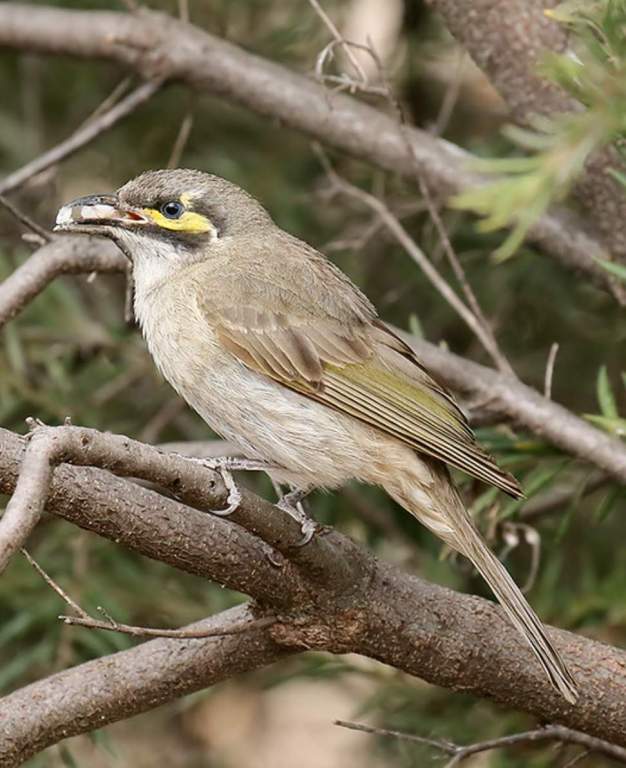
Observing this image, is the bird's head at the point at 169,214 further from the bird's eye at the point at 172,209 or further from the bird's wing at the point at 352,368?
the bird's wing at the point at 352,368

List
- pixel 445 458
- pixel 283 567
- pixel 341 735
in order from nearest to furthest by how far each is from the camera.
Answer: pixel 283 567 → pixel 445 458 → pixel 341 735

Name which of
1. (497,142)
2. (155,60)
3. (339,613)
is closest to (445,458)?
(339,613)

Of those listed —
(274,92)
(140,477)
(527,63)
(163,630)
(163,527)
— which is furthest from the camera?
(274,92)

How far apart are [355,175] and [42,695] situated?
3.52 meters

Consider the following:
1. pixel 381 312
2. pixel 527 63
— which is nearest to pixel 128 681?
pixel 527 63

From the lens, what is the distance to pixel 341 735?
835 cm

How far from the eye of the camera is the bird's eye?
179 inches

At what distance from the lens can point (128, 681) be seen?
3.52 meters

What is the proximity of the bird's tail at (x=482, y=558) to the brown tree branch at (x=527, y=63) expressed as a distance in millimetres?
1121

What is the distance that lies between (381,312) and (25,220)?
7.25 ft

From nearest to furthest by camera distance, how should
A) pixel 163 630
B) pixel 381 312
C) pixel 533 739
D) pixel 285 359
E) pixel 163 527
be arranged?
pixel 163 527 → pixel 163 630 → pixel 533 739 → pixel 285 359 → pixel 381 312

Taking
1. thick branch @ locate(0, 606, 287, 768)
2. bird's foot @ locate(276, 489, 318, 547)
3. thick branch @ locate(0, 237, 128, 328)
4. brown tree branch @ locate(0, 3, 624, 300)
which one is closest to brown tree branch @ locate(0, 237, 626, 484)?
thick branch @ locate(0, 237, 128, 328)

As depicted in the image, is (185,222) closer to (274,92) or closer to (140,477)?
(274,92)

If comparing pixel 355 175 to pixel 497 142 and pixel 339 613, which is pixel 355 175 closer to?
pixel 497 142
